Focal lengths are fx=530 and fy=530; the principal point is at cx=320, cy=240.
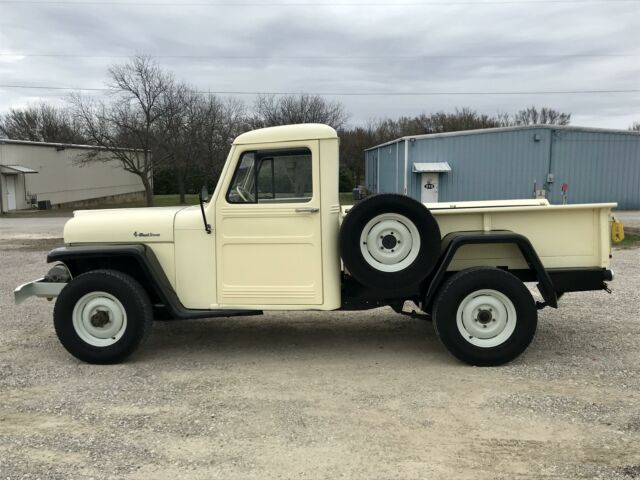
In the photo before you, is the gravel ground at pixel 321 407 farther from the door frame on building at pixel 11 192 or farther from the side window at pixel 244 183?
the door frame on building at pixel 11 192

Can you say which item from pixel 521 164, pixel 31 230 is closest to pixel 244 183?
pixel 31 230

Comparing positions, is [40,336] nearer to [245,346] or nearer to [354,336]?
[245,346]

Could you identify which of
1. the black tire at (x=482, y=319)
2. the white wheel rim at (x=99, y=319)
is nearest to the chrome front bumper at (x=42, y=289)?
the white wheel rim at (x=99, y=319)

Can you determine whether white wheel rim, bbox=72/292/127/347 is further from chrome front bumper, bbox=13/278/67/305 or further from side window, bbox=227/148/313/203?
side window, bbox=227/148/313/203

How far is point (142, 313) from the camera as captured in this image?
16.1 ft

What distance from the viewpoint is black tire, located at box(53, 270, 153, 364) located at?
4922mm

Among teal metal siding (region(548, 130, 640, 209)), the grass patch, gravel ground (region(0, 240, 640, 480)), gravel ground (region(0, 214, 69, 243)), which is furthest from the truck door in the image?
teal metal siding (region(548, 130, 640, 209))

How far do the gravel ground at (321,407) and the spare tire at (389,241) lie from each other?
2.88ft

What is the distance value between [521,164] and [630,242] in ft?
34.5

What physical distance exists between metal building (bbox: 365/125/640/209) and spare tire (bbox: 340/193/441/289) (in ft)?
63.7

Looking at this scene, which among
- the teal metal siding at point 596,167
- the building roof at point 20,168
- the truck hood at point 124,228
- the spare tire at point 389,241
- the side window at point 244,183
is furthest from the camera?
the building roof at point 20,168

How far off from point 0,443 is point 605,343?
5.48 m

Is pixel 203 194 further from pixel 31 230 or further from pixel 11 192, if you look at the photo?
pixel 11 192

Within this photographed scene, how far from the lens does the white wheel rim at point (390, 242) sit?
15.6 feet
